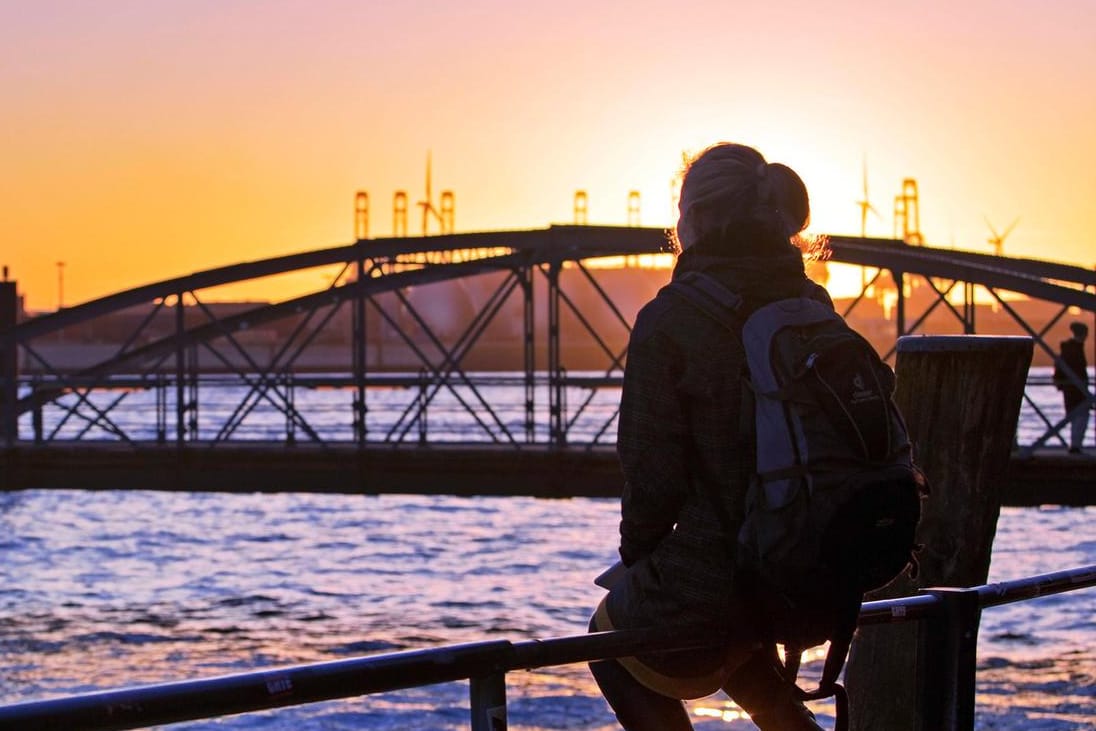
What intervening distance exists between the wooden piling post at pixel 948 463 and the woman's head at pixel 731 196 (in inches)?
81.3

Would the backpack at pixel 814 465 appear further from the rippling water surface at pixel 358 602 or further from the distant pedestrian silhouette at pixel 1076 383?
the distant pedestrian silhouette at pixel 1076 383

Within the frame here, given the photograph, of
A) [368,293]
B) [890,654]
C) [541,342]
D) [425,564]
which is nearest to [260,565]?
[425,564]

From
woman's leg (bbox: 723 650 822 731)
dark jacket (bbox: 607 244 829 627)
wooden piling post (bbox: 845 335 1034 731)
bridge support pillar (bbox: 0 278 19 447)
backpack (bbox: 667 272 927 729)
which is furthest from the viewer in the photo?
bridge support pillar (bbox: 0 278 19 447)

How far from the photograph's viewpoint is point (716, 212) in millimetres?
3537

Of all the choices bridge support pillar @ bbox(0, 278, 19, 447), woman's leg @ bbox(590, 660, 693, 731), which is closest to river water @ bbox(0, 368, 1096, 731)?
bridge support pillar @ bbox(0, 278, 19, 447)

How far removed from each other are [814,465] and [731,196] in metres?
0.61

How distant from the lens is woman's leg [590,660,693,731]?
144 inches

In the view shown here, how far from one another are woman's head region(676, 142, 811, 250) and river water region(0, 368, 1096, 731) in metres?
12.5

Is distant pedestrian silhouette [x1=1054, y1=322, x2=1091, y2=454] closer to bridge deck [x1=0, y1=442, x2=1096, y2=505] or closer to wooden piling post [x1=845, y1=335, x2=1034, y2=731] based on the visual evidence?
bridge deck [x1=0, y1=442, x2=1096, y2=505]

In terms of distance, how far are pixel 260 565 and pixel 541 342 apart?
15744 cm

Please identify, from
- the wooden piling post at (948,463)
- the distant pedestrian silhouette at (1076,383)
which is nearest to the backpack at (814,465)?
the wooden piling post at (948,463)

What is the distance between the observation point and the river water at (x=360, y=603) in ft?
59.4

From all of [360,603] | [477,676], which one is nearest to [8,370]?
[360,603]

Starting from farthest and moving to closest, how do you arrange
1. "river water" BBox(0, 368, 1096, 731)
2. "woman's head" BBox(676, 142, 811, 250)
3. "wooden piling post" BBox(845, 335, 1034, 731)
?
"river water" BBox(0, 368, 1096, 731)
"wooden piling post" BBox(845, 335, 1034, 731)
"woman's head" BBox(676, 142, 811, 250)
